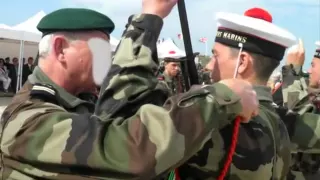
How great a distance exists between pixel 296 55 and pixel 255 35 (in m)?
2.69

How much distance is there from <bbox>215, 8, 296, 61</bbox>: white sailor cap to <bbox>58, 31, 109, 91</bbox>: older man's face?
0.64m

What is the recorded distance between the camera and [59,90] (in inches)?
89.3

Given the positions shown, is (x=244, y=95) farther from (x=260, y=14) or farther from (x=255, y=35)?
(x=260, y=14)

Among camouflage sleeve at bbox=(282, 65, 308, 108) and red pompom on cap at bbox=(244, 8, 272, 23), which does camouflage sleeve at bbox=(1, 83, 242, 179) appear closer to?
red pompom on cap at bbox=(244, 8, 272, 23)

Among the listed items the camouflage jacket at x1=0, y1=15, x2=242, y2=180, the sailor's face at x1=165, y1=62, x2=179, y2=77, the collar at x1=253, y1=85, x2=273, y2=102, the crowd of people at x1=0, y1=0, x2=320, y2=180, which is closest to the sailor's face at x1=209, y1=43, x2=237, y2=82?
the crowd of people at x1=0, y1=0, x2=320, y2=180

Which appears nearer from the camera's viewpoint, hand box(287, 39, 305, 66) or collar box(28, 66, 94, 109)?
collar box(28, 66, 94, 109)

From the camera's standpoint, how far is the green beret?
2.28 m

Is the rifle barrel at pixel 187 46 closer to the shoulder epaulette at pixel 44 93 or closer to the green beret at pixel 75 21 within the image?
the green beret at pixel 75 21

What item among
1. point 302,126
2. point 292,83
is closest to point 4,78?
point 292,83

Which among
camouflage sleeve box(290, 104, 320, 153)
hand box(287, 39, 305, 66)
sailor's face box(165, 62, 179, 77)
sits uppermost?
camouflage sleeve box(290, 104, 320, 153)

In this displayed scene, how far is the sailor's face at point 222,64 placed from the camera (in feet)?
8.24

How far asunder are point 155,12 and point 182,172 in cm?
66

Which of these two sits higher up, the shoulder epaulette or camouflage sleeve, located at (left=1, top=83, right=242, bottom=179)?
camouflage sleeve, located at (left=1, top=83, right=242, bottom=179)

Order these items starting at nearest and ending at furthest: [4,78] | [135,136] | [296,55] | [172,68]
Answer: [135,136] < [296,55] < [172,68] < [4,78]
